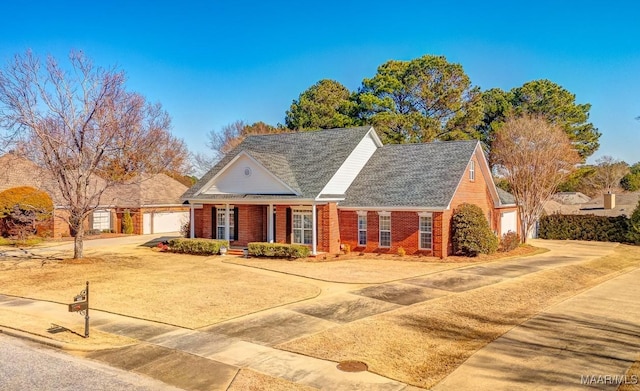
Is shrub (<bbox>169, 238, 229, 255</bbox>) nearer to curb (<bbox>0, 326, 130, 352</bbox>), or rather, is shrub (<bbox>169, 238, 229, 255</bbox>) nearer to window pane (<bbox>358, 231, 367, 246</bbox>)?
window pane (<bbox>358, 231, 367, 246</bbox>)

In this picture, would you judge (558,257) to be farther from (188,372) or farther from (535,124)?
(188,372)

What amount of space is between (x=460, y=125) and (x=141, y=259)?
36.6m

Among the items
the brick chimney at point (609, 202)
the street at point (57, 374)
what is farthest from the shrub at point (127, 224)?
the brick chimney at point (609, 202)

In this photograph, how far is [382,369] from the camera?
9.21 meters

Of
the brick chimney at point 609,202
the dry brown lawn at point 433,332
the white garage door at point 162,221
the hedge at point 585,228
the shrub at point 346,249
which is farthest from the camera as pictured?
the brick chimney at point 609,202

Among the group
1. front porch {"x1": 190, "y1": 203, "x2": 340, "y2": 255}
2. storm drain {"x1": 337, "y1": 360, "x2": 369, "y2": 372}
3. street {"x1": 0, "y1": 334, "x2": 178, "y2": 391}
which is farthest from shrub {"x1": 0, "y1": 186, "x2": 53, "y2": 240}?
storm drain {"x1": 337, "y1": 360, "x2": 369, "y2": 372}

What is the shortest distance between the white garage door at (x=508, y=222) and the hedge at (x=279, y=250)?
48.7 feet

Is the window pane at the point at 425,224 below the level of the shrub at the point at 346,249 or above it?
above

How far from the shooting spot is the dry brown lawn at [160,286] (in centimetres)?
1403

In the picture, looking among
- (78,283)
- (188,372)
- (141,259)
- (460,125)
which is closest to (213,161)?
(460,125)

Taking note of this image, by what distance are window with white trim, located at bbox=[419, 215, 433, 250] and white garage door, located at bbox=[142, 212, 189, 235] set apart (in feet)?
91.0

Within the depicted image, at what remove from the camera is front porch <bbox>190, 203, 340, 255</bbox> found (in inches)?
1038

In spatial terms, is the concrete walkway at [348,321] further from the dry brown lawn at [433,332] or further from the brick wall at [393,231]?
the brick wall at [393,231]

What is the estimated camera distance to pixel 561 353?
9.91m
